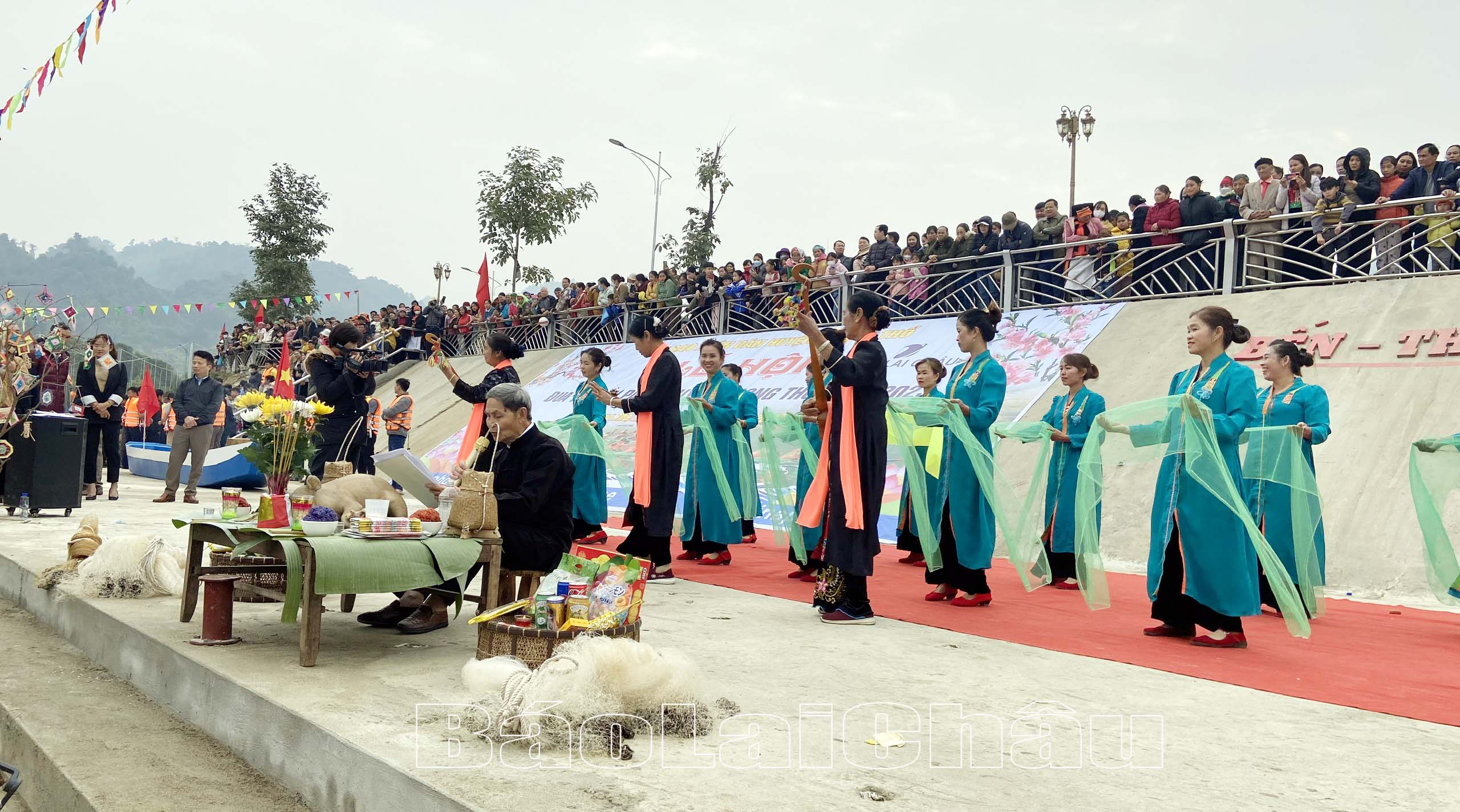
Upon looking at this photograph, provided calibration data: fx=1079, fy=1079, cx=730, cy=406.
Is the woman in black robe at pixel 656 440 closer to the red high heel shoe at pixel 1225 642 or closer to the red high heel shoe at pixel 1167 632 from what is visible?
the red high heel shoe at pixel 1167 632

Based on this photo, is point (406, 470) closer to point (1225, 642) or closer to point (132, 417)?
point (1225, 642)

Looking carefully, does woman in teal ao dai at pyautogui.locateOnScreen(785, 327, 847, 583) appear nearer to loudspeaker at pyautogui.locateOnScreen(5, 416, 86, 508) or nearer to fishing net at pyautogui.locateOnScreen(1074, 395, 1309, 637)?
fishing net at pyautogui.locateOnScreen(1074, 395, 1309, 637)

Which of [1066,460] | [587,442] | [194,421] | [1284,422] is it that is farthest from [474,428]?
[1284,422]

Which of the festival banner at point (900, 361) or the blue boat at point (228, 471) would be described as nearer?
the festival banner at point (900, 361)

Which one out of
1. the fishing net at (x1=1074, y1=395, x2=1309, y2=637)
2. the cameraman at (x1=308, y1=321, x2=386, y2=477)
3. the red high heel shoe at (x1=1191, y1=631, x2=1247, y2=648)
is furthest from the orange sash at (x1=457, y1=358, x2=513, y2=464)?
the red high heel shoe at (x1=1191, y1=631, x2=1247, y2=648)

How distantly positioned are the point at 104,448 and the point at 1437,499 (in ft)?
32.7

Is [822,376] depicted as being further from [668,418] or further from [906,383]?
[906,383]

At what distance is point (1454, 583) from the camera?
5.27 meters

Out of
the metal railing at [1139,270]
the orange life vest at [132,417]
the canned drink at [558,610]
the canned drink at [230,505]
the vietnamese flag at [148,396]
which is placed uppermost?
the metal railing at [1139,270]

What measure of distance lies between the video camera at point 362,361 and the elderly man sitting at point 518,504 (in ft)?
6.11

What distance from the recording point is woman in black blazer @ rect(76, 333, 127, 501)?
8.94 meters

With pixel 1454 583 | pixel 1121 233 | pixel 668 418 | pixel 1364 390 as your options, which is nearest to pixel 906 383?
pixel 1121 233

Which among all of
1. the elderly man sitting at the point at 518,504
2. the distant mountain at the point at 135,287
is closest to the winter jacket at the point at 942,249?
the elderly man sitting at the point at 518,504

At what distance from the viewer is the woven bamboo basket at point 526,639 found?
3219 millimetres
